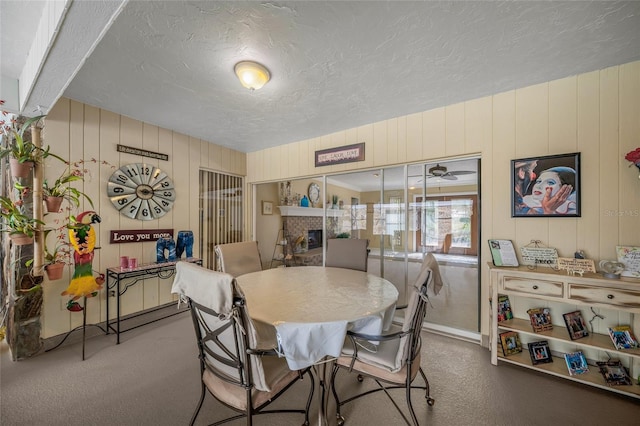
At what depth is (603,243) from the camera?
2062 millimetres

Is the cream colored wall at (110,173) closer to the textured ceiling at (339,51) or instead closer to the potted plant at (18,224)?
the textured ceiling at (339,51)

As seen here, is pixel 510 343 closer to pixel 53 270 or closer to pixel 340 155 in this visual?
pixel 340 155

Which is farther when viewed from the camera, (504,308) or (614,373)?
(504,308)

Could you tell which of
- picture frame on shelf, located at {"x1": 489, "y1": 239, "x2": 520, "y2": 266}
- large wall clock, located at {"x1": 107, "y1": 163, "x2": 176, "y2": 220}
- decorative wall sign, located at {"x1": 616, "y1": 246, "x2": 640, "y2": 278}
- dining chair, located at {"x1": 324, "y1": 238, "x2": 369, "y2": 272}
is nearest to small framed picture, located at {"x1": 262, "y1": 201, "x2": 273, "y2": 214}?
large wall clock, located at {"x1": 107, "y1": 163, "x2": 176, "y2": 220}

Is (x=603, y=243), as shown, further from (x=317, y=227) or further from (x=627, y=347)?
(x=317, y=227)

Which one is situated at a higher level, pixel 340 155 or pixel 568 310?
pixel 340 155

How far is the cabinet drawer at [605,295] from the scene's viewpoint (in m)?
1.71

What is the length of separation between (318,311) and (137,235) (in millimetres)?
2936

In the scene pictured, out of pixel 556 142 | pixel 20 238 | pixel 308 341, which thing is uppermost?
pixel 556 142

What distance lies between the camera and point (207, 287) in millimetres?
1142

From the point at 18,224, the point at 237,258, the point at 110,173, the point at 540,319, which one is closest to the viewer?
the point at 18,224

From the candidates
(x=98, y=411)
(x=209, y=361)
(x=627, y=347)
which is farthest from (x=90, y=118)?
(x=627, y=347)

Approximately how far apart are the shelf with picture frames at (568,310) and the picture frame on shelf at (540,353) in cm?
4

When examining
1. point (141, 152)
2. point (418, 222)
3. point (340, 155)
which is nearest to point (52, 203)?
point (141, 152)
